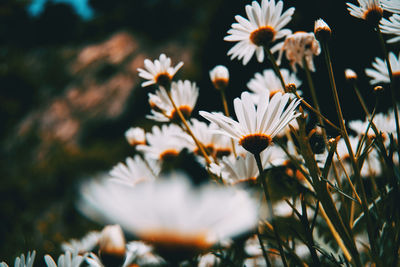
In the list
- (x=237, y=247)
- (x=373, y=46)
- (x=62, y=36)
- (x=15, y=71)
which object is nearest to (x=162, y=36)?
(x=15, y=71)

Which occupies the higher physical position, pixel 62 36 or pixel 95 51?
pixel 62 36

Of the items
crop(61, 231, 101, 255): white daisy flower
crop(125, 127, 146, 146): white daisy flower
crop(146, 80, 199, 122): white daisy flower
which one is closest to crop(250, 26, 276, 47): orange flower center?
crop(146, 80, 199, 122): white daisy flower

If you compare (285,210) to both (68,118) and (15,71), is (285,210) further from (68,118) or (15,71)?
(15,71)

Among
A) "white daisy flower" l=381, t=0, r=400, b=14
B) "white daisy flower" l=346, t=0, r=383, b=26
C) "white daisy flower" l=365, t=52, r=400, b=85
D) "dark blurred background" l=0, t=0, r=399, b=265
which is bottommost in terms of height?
"white daisy flower" l=365, t=52, r=400, b=85

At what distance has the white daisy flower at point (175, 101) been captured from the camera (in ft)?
1.55

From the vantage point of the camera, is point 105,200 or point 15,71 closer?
point 105,200

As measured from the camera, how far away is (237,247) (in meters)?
0.43

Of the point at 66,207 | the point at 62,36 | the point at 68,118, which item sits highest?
the point at 62,36

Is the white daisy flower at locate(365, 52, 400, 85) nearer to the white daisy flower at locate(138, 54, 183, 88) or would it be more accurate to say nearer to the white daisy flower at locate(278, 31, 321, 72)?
the white daisy flower at locate(278, 31, 321, 72)

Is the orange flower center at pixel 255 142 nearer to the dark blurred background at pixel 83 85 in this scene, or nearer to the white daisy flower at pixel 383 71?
the white daisy flower at pixel 383 71

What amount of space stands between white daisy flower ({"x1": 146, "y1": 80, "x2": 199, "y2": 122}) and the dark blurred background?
0.26m

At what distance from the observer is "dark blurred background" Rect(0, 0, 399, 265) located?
1455 mm

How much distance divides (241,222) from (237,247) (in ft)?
0.73

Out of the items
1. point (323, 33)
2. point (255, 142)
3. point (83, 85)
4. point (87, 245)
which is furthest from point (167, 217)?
point (83, 85)
